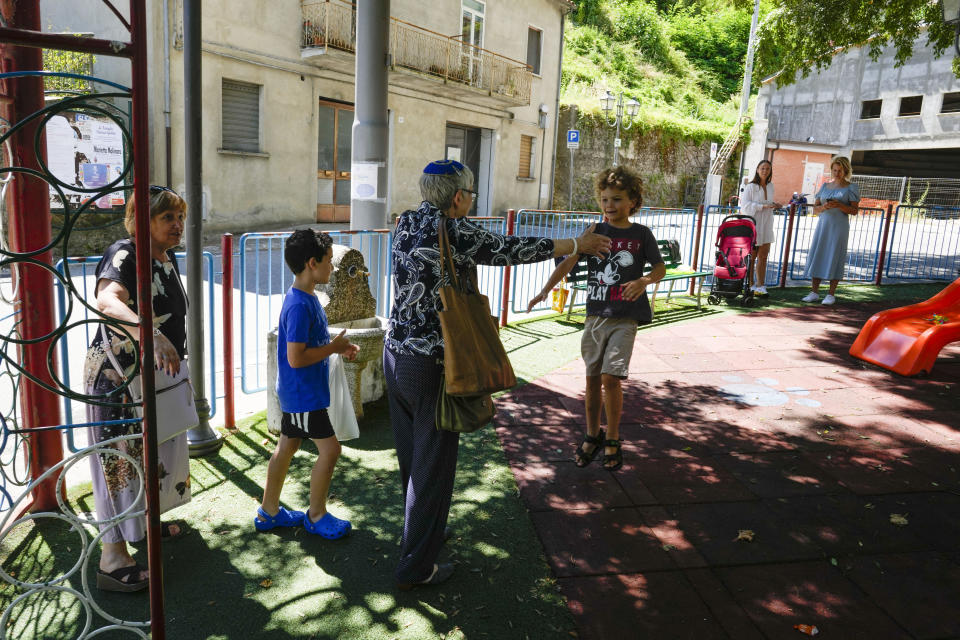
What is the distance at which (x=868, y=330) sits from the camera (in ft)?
23.3

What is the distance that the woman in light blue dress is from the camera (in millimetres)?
9219

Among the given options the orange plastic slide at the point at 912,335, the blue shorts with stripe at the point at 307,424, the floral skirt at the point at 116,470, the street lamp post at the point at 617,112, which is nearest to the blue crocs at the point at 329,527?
the blue shorts with stripe at the point at 307,424

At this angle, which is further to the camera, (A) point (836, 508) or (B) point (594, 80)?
(B) point (594, 80)

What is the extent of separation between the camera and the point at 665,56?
4472 cm

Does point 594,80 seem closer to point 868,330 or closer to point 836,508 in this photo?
point 868,330

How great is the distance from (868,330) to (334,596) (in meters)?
6.23

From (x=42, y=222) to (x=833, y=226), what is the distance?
9.37 meters

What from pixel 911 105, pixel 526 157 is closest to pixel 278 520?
pixel 526 157

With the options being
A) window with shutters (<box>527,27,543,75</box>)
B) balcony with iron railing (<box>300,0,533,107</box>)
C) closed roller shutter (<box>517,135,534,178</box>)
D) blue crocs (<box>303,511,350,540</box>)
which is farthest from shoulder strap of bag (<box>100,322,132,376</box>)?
window with shutters (<box>527,27,543,75</box>)

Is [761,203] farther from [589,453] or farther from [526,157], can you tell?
[526,157]

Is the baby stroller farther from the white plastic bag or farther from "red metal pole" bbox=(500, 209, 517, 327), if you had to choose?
the white plastic bag

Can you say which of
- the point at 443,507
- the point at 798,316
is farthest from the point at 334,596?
the point at 798,316

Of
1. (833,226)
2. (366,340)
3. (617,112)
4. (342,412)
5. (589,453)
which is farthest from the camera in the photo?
(617,112)

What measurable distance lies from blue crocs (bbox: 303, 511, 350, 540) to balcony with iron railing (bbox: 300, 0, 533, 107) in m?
13.1
